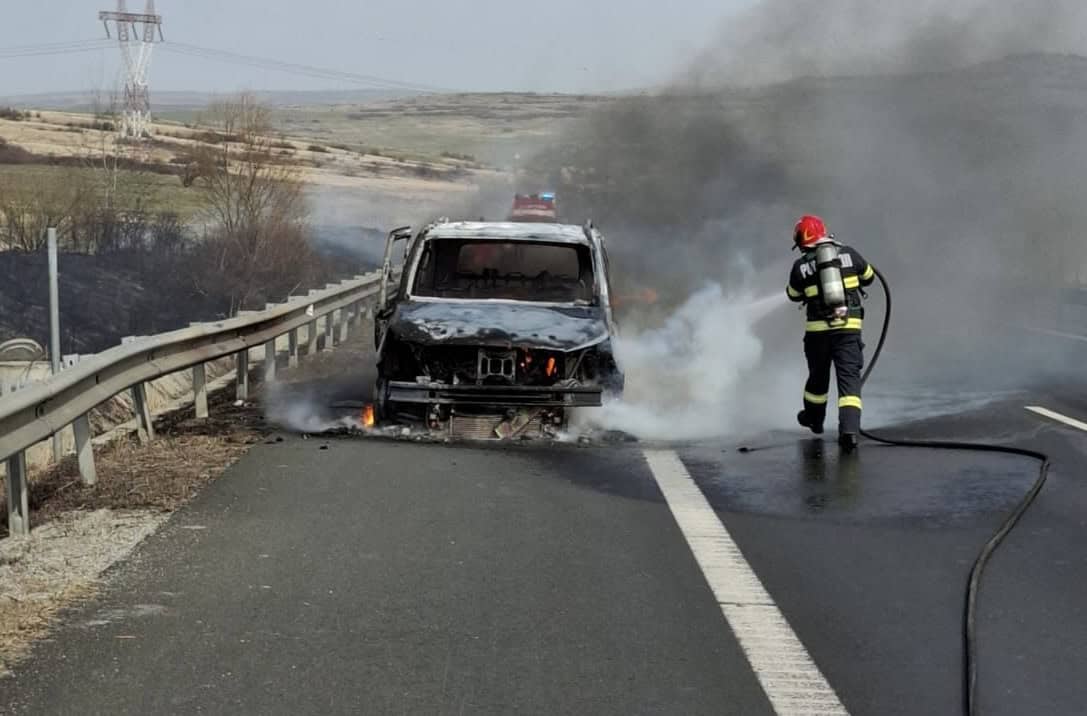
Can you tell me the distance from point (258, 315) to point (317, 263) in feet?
109

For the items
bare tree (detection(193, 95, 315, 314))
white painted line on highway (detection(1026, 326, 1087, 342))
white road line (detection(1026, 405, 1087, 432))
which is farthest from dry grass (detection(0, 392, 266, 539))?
bare tree (detection(193, 95, 315, 314))

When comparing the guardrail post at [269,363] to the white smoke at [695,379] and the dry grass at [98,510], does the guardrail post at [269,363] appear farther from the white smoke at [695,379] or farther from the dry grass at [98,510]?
the white smoke at [695,379]

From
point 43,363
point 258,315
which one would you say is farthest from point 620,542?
point 43,363

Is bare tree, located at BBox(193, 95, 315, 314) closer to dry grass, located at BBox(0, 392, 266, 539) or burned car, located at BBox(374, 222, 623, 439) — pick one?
dry grass, located at BBox(0, 392, 266, 539)

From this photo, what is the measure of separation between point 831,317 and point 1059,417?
273cm

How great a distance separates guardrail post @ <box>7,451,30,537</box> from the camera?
7242 millimetres

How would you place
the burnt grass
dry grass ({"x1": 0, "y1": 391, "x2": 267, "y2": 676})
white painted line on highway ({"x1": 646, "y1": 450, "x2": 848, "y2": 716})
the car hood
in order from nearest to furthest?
white painted line on highway ({"x1": 646, "y1": 450, "x2": 848, "y2": 716})
dry grass ({"x1": 0, "y1": 391, "x2": 267, "y2": 676})
the car hood
the burnt grass

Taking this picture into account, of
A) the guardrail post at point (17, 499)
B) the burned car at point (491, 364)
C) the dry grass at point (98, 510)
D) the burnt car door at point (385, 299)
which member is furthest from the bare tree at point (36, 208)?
the guardrail post at point (17, 499)

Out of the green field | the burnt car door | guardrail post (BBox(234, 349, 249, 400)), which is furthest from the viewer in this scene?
the green field

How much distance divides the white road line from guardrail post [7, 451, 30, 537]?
7993 millimetres

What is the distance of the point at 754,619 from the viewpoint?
18.9 ft

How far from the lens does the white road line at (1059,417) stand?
11688 millimetres

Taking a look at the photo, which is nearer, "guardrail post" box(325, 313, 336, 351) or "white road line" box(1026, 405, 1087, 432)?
"white road line" box(1026, 405, 1087, 432)

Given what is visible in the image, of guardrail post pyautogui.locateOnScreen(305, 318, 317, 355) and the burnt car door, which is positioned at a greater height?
the burnt car door
